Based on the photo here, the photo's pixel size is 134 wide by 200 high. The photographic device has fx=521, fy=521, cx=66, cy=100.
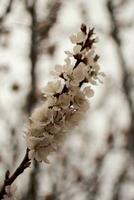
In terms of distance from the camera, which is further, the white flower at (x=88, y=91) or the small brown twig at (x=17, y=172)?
the white flower at (x=88, y=91)

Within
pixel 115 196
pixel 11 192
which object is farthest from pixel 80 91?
pixel 115 196

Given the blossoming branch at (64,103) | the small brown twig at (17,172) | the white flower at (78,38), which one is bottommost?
the small brown twig at (17,172)

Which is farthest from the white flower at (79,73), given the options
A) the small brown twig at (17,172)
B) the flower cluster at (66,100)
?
the small brown twig at (17,172)

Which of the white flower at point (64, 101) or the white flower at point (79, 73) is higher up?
the white flower at point (79, 73)

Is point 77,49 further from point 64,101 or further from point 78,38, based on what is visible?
point 64,101

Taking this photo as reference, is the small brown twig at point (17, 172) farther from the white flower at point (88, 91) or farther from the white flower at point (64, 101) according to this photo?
the white flower at point (88, 91)

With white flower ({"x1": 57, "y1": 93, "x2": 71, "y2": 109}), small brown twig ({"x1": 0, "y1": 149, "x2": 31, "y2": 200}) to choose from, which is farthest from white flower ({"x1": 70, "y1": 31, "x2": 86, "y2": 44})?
small brown twig ({"x1": 0, "y1": 149, "x2": 31, "y2": 200})

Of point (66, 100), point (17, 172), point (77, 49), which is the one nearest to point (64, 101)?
point (66, 100)

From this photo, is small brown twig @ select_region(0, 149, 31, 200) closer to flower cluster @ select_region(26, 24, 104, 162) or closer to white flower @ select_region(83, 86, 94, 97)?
flower cluster @ select_region(26, 24, 104, 162)

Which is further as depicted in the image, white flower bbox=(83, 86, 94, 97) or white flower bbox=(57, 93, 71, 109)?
white flower bbox=(83, 86, 94, 97)
